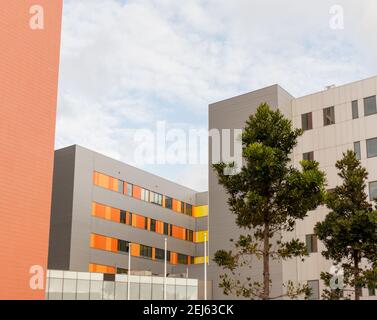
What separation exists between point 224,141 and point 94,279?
2141cm

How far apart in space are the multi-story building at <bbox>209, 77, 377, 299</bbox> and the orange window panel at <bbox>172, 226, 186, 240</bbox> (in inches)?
871

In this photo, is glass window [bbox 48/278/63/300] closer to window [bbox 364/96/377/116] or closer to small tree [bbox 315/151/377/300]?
small tree [bbox 315/151/377/300]

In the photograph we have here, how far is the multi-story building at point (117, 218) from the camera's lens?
7156cm

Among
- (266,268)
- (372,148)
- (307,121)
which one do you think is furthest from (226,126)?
(266,268)

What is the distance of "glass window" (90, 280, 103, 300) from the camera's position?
57156 millimetres

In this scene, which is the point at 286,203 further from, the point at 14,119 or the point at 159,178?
the point at 159,178

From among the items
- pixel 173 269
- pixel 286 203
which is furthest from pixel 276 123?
pixel 173 269

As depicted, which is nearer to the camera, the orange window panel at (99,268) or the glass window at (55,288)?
the glass window at (55,288)

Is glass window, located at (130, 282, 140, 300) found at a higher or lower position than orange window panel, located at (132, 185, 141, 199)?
lower

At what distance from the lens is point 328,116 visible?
200 feet

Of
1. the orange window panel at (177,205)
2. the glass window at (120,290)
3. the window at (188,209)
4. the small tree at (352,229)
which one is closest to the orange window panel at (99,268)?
the glass window at (120,290)

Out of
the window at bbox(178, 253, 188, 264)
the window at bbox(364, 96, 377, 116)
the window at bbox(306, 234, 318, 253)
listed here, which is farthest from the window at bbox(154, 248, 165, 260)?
the window at bbox(364, 96, 377, 116)

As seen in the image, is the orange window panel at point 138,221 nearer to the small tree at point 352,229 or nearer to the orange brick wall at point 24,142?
the orange brick wall at point 24,142

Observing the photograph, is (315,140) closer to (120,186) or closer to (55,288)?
(120,186)
